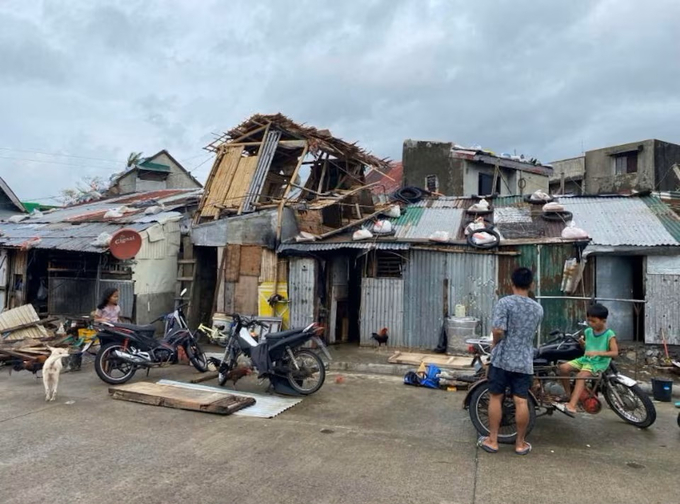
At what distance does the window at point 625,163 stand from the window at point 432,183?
1090cm

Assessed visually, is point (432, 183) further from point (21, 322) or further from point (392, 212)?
point (21, 322)

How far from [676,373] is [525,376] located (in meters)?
5.80

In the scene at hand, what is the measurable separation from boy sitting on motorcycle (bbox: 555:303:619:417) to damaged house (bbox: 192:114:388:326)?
21.3ft

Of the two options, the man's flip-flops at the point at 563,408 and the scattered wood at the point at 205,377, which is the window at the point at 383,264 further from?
the man's flip-flops at the point at 563,408

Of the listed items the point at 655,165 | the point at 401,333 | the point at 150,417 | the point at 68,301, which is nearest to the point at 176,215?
the point at 68,301

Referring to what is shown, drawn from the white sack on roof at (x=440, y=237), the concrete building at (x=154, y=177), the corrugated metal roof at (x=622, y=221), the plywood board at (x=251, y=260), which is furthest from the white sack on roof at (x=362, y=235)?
the concrete building at (x=154, y=177)

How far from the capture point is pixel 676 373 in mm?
8812

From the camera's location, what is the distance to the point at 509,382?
16.3 feet

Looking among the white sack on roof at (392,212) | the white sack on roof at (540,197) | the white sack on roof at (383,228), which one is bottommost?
the white sack on roof at (383,228)

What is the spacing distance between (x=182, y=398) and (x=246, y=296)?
518 cm

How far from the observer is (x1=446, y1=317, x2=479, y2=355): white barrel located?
10188mm

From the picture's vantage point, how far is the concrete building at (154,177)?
24.4 metres

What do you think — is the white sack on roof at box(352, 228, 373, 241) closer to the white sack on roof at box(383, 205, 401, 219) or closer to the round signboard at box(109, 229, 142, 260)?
the white sack on roof at box(383, 205, 401, 219)

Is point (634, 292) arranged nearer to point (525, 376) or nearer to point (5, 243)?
point (525, 376)
